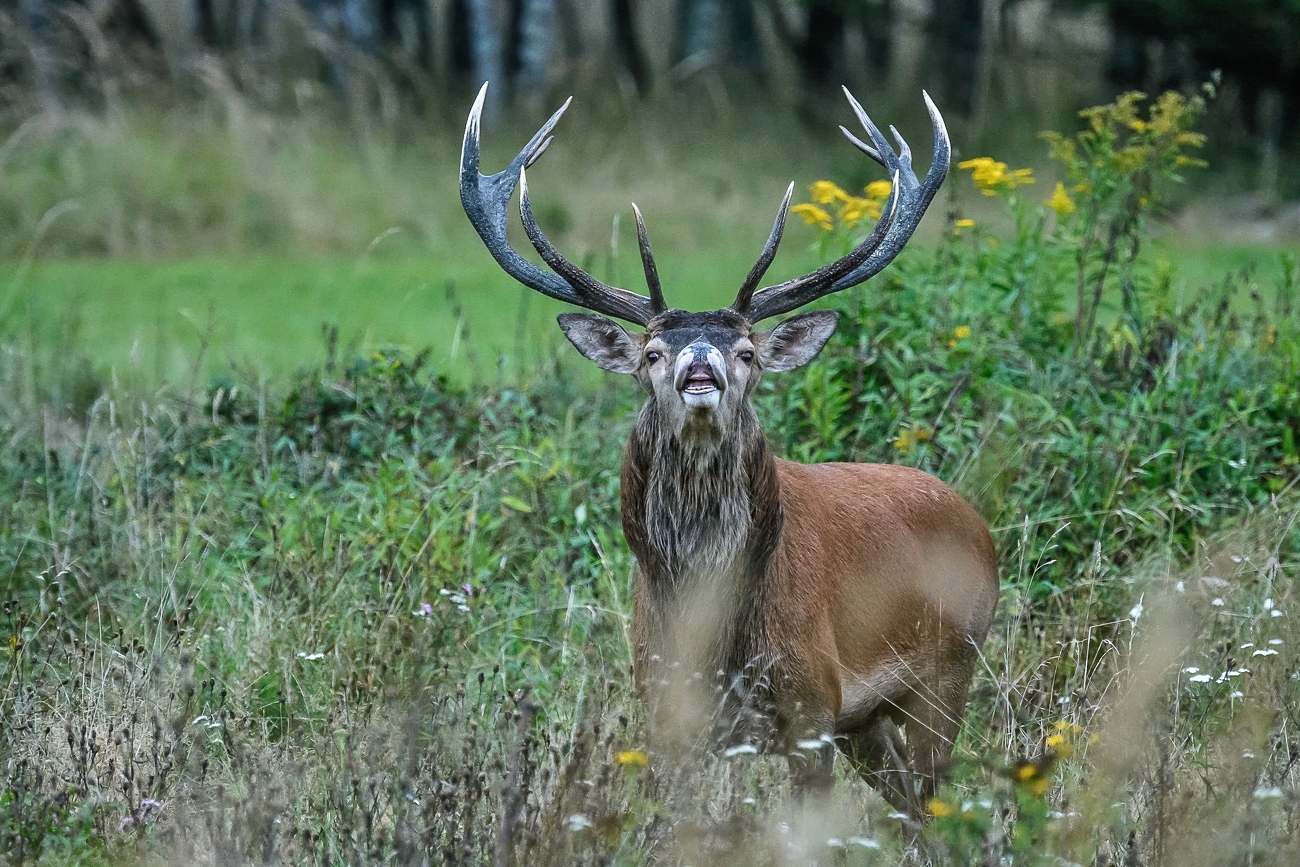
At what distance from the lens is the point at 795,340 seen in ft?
18.3

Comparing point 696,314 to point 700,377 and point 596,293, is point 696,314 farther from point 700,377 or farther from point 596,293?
point 700,377

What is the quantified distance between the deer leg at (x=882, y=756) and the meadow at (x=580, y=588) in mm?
95

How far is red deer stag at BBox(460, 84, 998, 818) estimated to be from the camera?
16.3ft

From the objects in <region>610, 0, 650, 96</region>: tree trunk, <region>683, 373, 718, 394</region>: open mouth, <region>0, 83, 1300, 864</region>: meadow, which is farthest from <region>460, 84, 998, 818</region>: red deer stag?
<region>610, 0, 650, 96</region>: tree trunk

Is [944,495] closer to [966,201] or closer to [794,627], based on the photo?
[794,627]

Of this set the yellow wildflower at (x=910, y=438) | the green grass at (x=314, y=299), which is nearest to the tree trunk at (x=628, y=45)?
the green grass at (x=314, y=299)

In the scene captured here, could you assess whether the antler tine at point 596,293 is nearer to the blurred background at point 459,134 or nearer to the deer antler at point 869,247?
the deer antler at point 869,247

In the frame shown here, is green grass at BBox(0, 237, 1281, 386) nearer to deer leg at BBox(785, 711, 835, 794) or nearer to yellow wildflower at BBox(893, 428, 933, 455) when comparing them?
yellow wildflower at BBox(893, 428, 933, 455)

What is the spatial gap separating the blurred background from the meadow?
2113 mm

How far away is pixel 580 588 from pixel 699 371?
1.96 meters

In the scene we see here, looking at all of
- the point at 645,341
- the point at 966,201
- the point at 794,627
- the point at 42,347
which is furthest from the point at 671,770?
the point at 966,201

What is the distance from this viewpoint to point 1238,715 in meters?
5.29

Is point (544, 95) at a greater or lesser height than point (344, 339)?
greater

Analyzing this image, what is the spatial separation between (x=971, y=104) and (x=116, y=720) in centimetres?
1541
